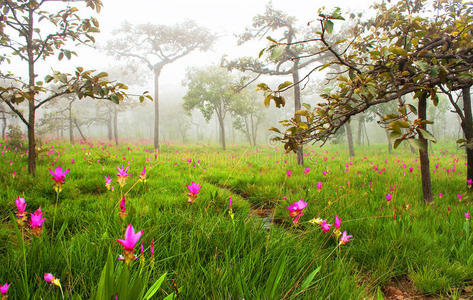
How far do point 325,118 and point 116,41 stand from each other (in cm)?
2150

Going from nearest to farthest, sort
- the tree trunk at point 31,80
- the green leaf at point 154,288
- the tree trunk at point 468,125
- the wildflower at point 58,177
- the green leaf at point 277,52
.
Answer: the green leaf at point 154,288, the wildflower at point 58,177, the green leaf at point 277,52, the tree trunk at point 468,125, the tree trunk at point 31,80

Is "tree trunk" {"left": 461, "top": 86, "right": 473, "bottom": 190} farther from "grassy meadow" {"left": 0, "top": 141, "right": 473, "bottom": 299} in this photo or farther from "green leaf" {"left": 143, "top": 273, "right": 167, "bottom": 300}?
"green leaf" {"left": 143, "top": 273, "right": 167, "bottom": 300}

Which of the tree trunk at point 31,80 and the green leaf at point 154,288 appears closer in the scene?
the green leaf at point 154,288

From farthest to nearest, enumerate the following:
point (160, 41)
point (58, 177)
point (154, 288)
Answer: point (160, 41)
point (58, 177)
point (154, 288)

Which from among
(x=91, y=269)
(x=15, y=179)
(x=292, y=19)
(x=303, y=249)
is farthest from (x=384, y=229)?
(x=292, y=19)

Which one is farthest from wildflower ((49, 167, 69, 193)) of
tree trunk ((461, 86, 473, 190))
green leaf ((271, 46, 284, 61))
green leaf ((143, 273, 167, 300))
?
tree trunk ((461, 86, 473, 190))

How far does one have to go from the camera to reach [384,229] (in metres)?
2.00

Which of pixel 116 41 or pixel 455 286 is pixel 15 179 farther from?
pixel 116 41

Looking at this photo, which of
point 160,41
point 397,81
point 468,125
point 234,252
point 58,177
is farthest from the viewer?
point 160,41

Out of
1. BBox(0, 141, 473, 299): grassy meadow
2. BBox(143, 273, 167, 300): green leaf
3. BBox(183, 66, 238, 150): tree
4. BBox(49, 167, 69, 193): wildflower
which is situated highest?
BBox(183, 66, 238, 150): tree

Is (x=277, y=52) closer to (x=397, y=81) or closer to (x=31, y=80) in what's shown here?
(x=397, y=81)

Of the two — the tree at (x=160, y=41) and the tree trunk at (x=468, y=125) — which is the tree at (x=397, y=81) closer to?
the tree trunk at (x=468, y=125)

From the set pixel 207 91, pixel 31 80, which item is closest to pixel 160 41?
pixel 207 91

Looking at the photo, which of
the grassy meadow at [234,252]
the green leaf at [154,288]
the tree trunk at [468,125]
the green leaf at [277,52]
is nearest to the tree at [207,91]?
the tree trunk at [468,125]
